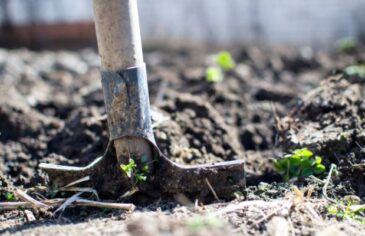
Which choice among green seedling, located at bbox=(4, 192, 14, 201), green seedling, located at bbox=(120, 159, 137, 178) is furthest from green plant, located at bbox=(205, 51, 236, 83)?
green seedling, located at bbox=(4, 192, 14, 201)

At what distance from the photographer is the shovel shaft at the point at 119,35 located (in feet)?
6.69

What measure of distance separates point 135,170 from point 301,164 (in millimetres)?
742

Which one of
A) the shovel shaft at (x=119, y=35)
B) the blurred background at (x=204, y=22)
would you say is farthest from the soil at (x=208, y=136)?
the blurred background at (x=204, y=22)

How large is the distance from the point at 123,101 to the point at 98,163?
0.99ft

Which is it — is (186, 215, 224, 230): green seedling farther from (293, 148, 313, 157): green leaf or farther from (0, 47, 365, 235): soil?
(293, 148, 313, 157): green leaf

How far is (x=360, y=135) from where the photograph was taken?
2400 millimetres

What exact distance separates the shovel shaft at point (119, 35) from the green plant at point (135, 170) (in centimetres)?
6

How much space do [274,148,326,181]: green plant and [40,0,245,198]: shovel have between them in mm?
264

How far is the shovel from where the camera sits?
2.07 metres

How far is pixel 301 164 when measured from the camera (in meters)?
2.35

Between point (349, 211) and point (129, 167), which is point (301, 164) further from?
point (129, 167)

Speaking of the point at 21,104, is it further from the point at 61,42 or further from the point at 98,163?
the point at 61,42

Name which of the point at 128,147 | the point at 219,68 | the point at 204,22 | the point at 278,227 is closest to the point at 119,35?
the point at 128,147

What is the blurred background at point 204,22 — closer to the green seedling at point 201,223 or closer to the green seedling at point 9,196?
the green seedling at point 9,196
